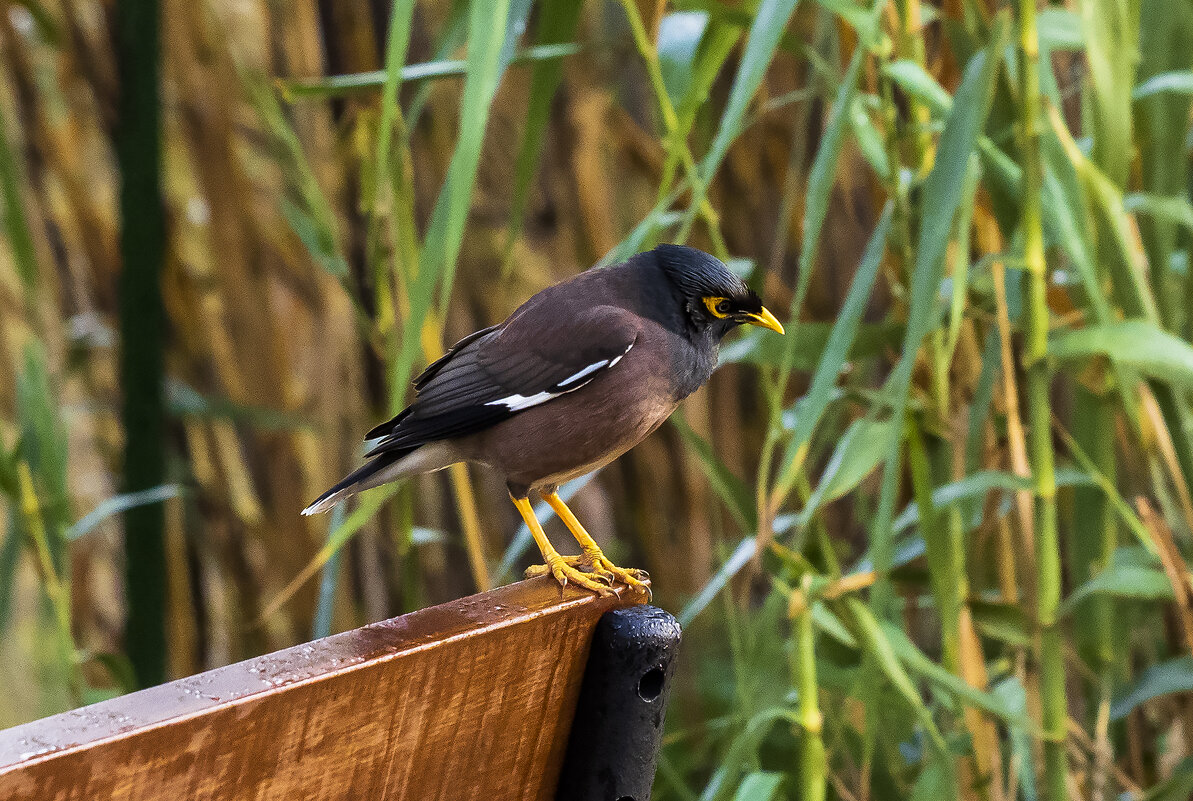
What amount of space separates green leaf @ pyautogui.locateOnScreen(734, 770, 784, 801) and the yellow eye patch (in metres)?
0.36

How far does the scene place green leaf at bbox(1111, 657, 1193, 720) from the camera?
1.02 m

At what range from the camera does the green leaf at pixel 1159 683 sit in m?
1.02

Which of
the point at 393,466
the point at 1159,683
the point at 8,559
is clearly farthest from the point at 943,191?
the point at 8,559

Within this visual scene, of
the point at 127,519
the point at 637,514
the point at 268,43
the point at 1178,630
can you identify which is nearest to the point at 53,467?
the point at 127,519

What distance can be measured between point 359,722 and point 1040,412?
0.59m

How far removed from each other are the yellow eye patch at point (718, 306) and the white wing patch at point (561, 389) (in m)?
0.06

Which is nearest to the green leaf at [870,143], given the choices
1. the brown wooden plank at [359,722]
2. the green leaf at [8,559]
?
the brown wooden plank at [359,722]

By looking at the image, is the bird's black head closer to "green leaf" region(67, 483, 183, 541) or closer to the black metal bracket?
the black metal bracket

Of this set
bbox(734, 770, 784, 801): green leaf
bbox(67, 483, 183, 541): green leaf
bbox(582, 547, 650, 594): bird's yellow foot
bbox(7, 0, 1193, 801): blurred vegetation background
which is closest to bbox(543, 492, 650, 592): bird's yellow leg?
bbox(582, 547, 650, 594): bird's yellow foot

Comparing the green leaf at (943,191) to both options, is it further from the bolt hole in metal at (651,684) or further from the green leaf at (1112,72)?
the bolt hole in metal at (651,684)

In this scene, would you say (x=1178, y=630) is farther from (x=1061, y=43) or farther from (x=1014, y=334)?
(x=1061, y=43)

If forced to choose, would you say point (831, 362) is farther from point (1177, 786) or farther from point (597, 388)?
point (1177, 786)

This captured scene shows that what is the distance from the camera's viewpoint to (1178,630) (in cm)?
122

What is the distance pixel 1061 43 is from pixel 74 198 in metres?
1.21
